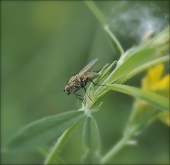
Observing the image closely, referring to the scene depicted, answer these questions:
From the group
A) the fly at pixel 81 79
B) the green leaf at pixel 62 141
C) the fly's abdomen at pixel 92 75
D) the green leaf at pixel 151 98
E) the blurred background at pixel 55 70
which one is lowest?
the green leaf at pixel 151 98

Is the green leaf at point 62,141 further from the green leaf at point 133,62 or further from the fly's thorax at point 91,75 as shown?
the fly's thorax at point 91,75

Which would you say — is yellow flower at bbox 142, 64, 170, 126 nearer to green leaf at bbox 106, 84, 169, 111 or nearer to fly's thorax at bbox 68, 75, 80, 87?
fly's thorax at bbox 68, 75, 80, 87

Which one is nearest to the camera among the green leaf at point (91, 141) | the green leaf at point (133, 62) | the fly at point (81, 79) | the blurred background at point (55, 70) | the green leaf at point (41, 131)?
the green leaf at point (41, 131)

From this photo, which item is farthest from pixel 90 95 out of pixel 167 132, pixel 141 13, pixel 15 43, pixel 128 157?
pixel 15 43

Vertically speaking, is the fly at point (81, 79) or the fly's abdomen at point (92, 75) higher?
the fly at point (81, 79)

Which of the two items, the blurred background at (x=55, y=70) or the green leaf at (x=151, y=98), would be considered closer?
the green leaf at (x=151, y=98)

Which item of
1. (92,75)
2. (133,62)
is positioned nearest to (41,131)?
(133,62)

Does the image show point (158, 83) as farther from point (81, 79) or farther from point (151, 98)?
point (151, 98)

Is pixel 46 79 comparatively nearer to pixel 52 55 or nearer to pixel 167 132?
pixel 52 55

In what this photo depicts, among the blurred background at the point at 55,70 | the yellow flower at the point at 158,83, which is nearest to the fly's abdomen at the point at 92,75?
the yellow flower at the point at 158,83
